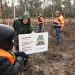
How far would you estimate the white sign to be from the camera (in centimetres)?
581

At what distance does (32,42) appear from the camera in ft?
19.5

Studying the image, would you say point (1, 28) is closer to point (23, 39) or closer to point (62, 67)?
point (23, 39)

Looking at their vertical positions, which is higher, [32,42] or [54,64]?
[32,42]

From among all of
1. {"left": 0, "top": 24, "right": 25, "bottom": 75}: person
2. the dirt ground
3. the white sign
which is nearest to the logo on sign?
the white sign

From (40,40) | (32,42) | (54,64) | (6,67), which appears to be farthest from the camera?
(54,64)

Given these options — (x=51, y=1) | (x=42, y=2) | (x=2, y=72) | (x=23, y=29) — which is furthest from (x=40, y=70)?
(x=51, y=1)

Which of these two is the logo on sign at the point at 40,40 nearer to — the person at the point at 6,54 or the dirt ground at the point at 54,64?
the dirt ground at the point at 54,64

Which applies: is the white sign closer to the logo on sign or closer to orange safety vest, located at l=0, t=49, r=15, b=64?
the logo on sign

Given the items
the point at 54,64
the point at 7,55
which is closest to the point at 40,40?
the point at 7,55

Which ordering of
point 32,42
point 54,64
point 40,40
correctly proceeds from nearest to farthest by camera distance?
1. point 32,42
2. point 40,40
3. point 54,64

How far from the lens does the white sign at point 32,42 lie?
19.1 ft

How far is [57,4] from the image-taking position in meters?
43.2

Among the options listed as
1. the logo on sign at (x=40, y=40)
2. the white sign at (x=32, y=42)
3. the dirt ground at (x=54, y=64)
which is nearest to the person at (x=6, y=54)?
the white sign at (x=32, y=42)

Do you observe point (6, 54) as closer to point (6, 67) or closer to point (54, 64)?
point (6, 67)
